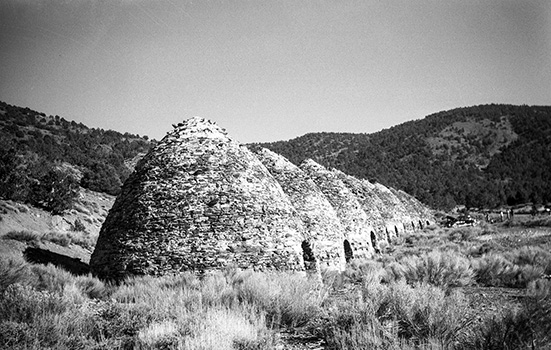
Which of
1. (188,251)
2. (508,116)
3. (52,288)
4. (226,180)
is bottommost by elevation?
(52,288)

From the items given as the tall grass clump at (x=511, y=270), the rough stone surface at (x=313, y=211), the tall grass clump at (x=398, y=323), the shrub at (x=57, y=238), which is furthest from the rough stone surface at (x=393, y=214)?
the tall grass clump at (x=398, y=323)

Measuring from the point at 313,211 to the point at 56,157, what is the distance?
4147cm

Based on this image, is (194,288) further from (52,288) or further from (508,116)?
(508,116)

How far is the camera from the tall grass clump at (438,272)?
37.2ft

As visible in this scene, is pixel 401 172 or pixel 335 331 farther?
pixel 401 172

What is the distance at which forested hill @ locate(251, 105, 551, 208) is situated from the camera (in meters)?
90.2

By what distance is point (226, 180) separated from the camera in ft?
34.2

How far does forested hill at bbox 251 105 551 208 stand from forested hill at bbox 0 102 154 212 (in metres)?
44.3

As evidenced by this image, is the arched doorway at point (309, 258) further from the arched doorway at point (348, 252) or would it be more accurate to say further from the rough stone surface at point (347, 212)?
the arched doorway at point (348, 252)

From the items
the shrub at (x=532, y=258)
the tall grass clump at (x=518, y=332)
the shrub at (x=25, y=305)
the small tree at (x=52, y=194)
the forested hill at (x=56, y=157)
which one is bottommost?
the shrub at (x=532, y=258)

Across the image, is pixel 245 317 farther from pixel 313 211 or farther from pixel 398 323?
pixel 313 211

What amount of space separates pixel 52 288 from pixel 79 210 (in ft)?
85.3

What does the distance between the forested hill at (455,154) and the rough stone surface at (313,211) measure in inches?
2753

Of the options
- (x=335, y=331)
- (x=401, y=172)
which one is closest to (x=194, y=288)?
(x=335, y=331)
